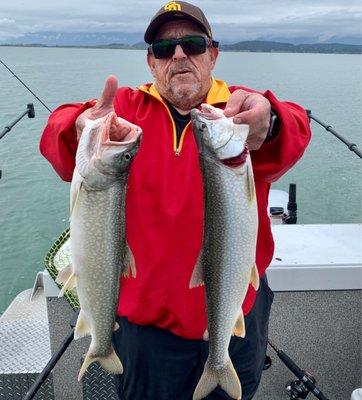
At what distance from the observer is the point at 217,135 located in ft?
7.00

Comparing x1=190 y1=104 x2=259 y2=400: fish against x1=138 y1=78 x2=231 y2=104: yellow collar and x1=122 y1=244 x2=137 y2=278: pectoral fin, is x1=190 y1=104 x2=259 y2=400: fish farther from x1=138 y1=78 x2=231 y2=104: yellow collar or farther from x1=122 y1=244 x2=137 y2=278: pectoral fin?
x1=138 y1=78 x2=231 y2=104: yellow collar

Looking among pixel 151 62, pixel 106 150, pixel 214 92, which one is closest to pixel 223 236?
pixel 106 150

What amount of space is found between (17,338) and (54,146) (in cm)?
253

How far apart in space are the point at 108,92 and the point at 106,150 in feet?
0.95

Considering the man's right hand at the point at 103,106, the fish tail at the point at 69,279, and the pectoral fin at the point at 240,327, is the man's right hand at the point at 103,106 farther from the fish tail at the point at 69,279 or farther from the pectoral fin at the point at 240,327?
the pectoral fin at the point at 240,327

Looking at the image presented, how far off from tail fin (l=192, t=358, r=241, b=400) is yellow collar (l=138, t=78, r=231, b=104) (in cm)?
141

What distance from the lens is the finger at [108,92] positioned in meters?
2.19

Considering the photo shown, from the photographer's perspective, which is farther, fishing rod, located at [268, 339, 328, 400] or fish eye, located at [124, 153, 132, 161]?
fishing rod, located at [268, 339, 328, 400]

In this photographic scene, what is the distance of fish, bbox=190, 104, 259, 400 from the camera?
7.04ft

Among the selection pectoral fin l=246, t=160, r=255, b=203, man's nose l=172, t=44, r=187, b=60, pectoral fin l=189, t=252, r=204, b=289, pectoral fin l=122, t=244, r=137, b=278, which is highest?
man's nose l=172, t=44, r=187, b=60

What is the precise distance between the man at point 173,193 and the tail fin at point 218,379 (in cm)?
19

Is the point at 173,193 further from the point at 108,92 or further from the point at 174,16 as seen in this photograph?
the point at 174,16

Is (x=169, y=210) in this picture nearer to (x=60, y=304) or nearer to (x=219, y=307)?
(x=219, y=307)

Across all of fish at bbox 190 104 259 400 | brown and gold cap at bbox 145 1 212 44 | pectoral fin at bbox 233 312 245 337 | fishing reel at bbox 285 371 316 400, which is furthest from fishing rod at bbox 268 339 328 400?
brown and gold cap at bbox 145 1 212 44
